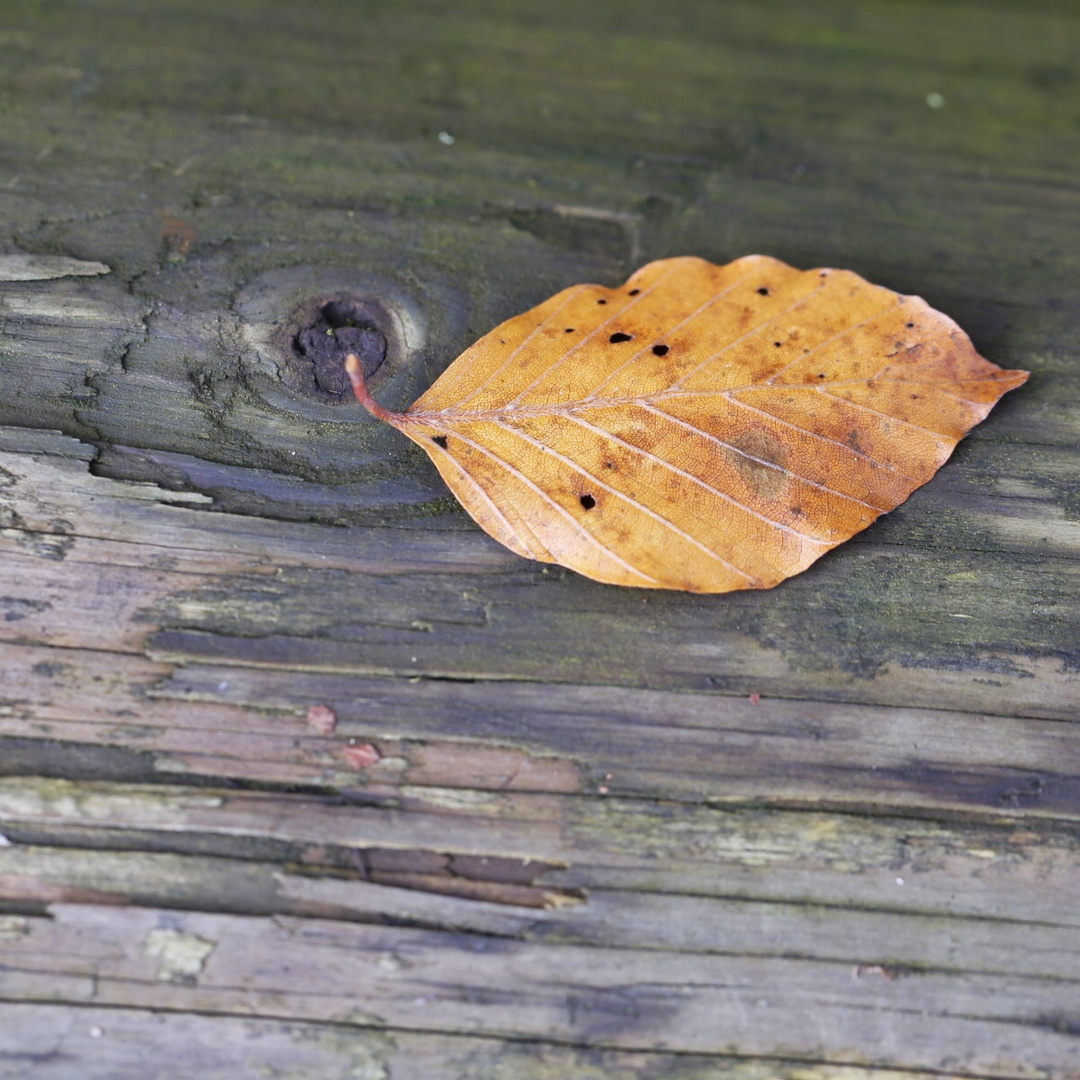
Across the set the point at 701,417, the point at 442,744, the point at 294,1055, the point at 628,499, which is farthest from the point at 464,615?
the point at 294,1055

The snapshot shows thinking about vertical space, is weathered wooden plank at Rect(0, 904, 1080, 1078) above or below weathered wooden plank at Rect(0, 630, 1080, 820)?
below

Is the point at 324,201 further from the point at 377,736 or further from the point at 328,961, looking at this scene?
the point at 328,961

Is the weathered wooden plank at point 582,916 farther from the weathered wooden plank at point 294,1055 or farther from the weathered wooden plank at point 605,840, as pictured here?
the weathered wooden plank at point 294,1055

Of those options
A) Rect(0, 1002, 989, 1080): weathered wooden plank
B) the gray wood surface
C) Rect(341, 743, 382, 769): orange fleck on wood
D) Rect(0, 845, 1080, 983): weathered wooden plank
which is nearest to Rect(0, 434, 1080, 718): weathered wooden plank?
the gray wood surface

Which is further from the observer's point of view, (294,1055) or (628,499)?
(628,499)

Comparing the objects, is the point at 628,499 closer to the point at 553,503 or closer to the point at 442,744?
the point at 553,503

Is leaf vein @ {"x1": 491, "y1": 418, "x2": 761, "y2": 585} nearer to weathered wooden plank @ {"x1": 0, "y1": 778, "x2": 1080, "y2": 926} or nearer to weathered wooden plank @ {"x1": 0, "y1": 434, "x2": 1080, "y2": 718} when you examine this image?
weathered wooden plank @ {"x1": 0, "y1": 434, "x2": 1080, "y2": 718}

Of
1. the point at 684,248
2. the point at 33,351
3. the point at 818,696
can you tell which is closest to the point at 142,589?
the point at 33,351
